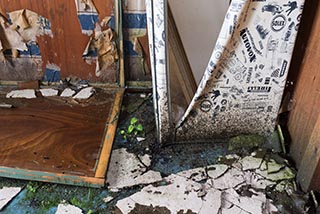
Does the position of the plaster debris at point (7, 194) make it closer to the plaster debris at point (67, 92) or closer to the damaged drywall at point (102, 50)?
the plaster debris at point (67, 92)

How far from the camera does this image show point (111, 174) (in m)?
1.74

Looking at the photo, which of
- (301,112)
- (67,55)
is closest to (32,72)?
(67,55)

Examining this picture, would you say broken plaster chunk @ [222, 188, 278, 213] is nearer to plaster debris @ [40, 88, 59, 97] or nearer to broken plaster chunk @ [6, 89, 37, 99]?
plaster debris @ [40, 88, 59, 97]

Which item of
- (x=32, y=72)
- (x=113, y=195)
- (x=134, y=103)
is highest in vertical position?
(x=32, y=72)

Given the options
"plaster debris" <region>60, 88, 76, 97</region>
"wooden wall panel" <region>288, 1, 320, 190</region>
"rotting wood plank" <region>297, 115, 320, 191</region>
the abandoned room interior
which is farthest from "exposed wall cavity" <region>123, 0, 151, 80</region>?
"rotting wood plank" <region>297, 115, 320, 191</region>

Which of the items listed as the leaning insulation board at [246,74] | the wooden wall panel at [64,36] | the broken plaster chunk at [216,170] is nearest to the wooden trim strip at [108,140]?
the wooden wall panel at [64,36]

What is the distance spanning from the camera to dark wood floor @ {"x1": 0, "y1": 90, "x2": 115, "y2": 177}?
1.74 m

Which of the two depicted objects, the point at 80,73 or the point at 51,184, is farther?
the point at 80,73

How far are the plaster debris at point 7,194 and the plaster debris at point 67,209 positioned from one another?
0.24 metres

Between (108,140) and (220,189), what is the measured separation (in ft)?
2.15

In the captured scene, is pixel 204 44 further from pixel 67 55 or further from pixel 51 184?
pixel 51 184

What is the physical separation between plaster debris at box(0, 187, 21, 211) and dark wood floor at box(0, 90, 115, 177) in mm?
113

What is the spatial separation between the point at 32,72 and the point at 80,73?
1.04 ft

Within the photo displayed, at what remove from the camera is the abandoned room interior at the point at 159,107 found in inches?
62.4
